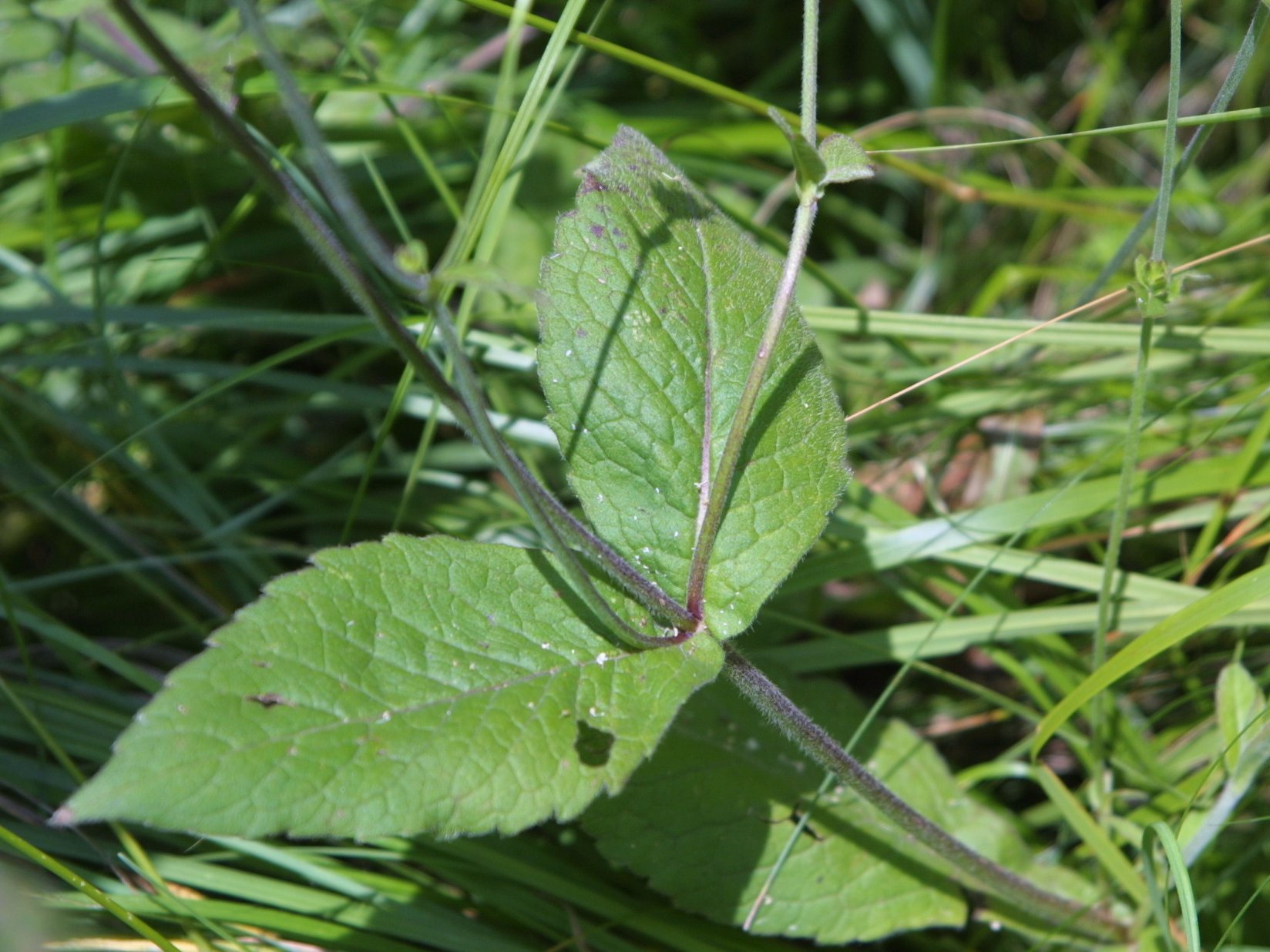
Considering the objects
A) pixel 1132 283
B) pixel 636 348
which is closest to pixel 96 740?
pixel 636 348

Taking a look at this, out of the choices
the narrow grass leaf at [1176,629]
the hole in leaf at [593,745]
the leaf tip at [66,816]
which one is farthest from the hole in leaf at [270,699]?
the narrow grass leaf at [1176,629]

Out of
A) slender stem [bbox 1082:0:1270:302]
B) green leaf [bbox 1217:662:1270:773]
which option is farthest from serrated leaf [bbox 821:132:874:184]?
green leaf [bbox 1217:662:1270:773]

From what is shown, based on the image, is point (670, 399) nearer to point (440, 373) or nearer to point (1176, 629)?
point (440, 373)

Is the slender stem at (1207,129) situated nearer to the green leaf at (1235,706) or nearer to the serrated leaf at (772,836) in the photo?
the green leaf at (1235,706)

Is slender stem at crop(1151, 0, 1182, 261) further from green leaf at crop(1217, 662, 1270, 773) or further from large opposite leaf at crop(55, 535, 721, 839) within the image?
large opposite leaf at crop(55, 535, 721, 839)

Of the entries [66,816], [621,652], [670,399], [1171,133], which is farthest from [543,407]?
[66,816]

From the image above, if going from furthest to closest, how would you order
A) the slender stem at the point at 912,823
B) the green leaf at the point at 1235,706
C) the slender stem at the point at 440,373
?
the green leaf at the point at 1235,706, the slender stem at the point at 912,823, the slender stem at the point at 440,373

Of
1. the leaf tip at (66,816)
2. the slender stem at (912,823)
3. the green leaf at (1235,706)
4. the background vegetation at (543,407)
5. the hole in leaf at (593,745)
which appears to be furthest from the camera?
the background vegetation at (543,407)
